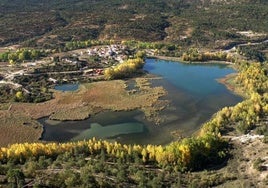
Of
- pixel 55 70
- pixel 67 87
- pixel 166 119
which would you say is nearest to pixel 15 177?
pixel 166 119

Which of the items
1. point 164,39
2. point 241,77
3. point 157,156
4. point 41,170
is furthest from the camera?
point 164,39

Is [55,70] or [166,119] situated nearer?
[166,119]

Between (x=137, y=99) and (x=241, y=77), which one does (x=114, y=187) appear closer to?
(x=137, y=99)

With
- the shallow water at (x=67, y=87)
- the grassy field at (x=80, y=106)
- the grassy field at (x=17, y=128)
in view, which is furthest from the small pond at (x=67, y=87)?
the grassy field at (x=17, y=128)

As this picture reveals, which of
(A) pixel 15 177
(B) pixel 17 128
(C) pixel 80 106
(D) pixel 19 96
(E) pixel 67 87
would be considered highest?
(A) pixel 15 177

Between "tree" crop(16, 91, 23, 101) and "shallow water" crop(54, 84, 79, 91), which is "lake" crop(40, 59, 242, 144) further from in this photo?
"shallow water" crop(54, 84, 79, 91)

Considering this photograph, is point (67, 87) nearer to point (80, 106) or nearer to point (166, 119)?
point (80, 106)

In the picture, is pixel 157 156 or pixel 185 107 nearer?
pixel 157 156

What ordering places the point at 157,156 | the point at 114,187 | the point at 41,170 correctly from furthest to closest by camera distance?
the point at 157,156, the point at 41,170, the point at 114,187

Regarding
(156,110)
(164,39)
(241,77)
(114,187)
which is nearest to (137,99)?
(156,110)
